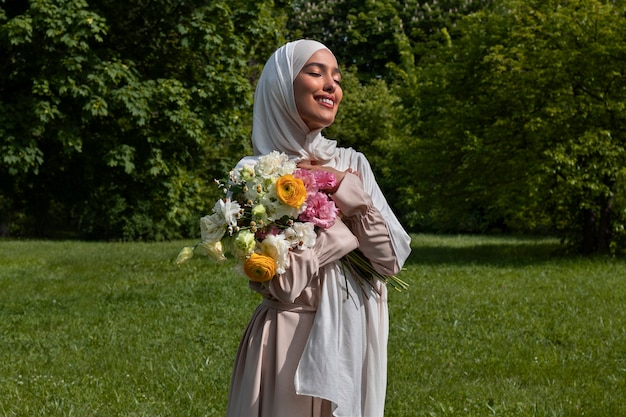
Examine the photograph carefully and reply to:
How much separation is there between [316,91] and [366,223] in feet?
1.87

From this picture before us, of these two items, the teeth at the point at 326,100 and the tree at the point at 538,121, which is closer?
the teeth at the point at 326,100

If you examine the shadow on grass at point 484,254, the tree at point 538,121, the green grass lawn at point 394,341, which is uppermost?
the tree at point 538,121

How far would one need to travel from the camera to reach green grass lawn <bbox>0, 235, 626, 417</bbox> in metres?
5.51

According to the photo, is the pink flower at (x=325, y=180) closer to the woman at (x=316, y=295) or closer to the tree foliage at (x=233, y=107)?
the woman at (x=316, y=295)

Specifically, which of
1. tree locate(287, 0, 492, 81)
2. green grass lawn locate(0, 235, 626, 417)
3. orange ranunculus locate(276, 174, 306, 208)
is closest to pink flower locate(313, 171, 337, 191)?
orange ranunculus locate(276, 174, 306, 208)

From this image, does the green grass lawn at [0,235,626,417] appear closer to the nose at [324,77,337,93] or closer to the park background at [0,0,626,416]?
the park background at [0,0,626,416]

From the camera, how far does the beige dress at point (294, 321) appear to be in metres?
2.84

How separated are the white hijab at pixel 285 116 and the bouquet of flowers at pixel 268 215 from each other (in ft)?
0.80

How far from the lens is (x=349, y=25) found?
118 feet

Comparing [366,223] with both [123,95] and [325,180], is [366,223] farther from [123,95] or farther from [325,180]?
[123,95]

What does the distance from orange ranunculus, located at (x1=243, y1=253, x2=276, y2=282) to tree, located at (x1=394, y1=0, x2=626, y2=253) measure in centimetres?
1166

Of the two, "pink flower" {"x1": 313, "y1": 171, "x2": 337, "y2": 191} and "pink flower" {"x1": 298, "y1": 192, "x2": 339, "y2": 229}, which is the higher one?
"pink flower" {"x1": 313, "y1": 171, "x2": 337, "y2": 191}

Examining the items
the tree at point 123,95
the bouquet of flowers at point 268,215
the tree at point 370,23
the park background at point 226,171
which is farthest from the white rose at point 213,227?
the tree at point 370,23

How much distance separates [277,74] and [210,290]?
25.9 feet
